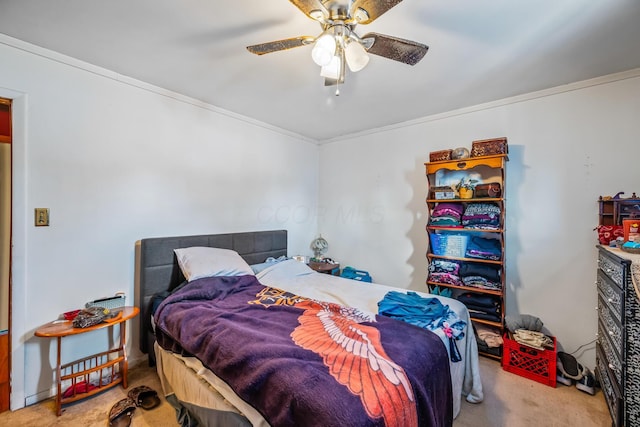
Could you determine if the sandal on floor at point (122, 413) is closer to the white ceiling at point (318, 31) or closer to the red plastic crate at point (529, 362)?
the white ceiling at point (318, 31)

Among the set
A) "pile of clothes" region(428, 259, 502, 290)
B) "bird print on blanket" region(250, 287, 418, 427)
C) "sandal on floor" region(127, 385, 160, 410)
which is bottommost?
"sandal on floor" region(127, 385, 160, 410)

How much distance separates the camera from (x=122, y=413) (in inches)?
68.6

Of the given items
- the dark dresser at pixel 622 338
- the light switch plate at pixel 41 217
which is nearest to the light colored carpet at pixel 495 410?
the dark dresser at pixel 622 338

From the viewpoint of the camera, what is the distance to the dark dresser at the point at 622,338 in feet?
4.80

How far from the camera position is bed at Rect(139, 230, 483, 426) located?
1051 mm

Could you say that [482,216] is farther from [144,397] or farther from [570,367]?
[144,397]

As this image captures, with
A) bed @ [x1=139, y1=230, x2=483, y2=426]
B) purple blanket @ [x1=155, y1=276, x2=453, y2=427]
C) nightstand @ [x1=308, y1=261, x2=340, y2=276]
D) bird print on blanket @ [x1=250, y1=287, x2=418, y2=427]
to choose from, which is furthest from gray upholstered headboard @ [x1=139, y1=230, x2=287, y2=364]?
bird print on blanket @ [x1=250, y1=287, x2=418, y2=427]

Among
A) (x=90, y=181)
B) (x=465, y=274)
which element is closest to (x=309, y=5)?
(x=90, y=181)

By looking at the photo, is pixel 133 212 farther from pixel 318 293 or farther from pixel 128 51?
pixel 318 293

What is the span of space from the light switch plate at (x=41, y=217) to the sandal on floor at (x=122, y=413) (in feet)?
4.61

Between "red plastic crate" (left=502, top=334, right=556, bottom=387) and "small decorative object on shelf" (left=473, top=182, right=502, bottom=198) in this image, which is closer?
"red plastic crate" (left=502, top=334, right=556, bottom=387)

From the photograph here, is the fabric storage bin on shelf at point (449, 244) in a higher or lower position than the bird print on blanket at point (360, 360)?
higher

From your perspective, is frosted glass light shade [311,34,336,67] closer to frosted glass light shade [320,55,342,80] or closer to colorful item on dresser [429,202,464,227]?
frosted glass light shade [320,55,342,80]

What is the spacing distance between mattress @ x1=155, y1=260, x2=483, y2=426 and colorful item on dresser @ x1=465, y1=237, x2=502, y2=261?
726 mm
